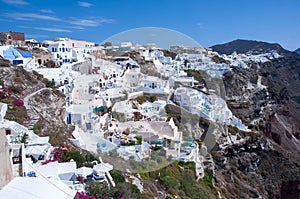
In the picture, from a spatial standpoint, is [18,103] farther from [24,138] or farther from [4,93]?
[24,138]

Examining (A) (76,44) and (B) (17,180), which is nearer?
(B) (17,180)

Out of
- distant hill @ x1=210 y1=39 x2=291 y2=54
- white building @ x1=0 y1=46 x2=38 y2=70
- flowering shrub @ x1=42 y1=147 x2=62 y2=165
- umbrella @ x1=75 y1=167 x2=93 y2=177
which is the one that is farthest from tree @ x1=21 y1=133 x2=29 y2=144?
distant hill @ x1=210 y1=39 x2=291 y2=54

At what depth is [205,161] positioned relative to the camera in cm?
1070

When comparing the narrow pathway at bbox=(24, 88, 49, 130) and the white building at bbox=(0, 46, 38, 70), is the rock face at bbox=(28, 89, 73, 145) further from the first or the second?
the white building at bbox=(0, 46, 38, 70)

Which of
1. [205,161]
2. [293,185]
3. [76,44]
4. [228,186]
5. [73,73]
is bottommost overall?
[293,185]

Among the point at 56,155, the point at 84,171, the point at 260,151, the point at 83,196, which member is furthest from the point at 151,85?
the point at 260,151

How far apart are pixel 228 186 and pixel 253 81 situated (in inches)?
765

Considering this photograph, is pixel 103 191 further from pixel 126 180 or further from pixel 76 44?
pixel 76 44

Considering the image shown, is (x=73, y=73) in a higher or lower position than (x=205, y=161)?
higher

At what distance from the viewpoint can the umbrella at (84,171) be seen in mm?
5093

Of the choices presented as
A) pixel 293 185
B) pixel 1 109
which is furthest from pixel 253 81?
pixel 1 109

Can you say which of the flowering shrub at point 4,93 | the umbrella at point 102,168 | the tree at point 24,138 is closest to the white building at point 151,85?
the umbrella at point 102,168

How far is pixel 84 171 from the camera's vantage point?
5172mm

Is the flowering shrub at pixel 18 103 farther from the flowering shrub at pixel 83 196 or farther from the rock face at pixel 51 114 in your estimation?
the flowering shrub at pixel 83 196
